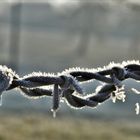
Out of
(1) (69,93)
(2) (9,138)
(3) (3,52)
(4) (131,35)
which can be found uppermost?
(4) (131,35)

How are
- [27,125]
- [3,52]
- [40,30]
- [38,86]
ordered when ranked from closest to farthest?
1. [38,86]
2. [27,125]
3. [3,52]
4. [40,30]

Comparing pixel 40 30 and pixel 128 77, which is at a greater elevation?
pixel 40 30

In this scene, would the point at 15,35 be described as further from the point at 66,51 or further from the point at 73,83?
the point at 73,83

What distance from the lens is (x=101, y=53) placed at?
18.6m

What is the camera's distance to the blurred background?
8227 mm

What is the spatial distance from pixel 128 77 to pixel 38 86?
0.26 m

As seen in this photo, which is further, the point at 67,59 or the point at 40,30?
the point at 40,30

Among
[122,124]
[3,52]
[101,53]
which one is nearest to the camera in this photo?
[122,124]

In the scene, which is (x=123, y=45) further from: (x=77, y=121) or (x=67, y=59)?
(x=77, y=121)

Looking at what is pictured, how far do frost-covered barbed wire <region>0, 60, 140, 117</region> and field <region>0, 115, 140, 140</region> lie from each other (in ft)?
18.9

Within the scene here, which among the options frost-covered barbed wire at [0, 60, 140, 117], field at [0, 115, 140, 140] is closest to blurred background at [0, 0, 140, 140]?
field at [0, 115, 140, 140]

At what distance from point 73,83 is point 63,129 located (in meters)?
6.94

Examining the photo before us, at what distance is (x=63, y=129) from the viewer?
833 cm

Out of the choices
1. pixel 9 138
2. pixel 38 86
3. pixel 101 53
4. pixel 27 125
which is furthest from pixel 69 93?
pixel 101 53
